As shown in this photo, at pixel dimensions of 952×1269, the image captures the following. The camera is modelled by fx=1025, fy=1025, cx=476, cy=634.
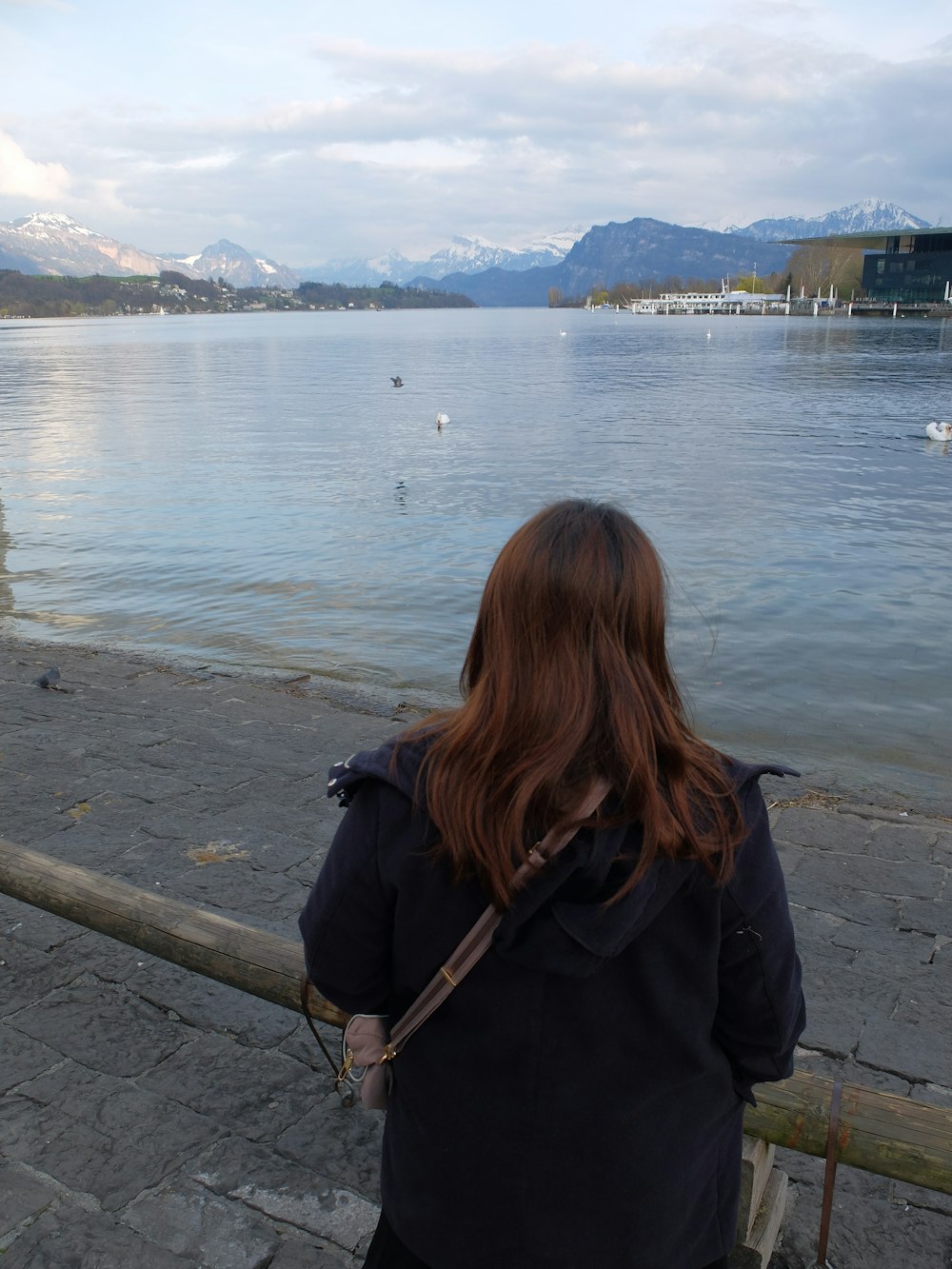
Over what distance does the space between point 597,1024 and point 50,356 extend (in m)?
84.7

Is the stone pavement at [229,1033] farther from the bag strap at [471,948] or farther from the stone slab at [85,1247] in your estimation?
the bag strap at [471,948]

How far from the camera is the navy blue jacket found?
145 centimetres

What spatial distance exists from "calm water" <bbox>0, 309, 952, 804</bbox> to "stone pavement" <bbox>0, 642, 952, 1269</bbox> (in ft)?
11.4

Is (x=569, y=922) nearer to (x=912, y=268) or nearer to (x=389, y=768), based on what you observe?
(x=389, y=768)

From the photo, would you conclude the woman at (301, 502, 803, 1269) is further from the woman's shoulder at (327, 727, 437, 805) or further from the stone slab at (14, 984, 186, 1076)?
the stone slab at (14, 984, 186, 1076)

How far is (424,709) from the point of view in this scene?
340 inches

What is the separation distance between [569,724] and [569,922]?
27 centimetres

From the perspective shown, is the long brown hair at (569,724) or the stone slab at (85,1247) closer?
the long brown hair at (569,724)

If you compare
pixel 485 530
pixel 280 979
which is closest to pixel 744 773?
pixel 280 979

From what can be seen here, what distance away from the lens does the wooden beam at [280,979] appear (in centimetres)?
198

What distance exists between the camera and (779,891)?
59.6 inches

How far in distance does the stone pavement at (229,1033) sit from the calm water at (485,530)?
11.4 ft

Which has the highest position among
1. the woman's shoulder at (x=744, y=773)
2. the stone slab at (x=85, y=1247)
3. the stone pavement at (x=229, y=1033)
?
the woman's shoulder at (x=744, y=773)

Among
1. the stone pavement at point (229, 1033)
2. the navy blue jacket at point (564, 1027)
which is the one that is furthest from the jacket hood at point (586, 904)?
the stone pavement at point (229, 1033)
